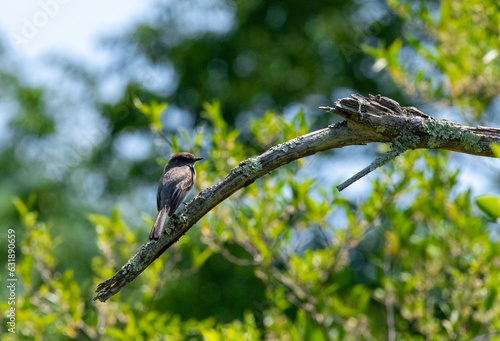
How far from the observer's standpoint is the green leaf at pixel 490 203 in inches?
97.4

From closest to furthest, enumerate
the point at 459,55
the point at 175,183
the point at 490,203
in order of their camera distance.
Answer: the point at 490,203 → the point at 175,183 → the point at 459,55

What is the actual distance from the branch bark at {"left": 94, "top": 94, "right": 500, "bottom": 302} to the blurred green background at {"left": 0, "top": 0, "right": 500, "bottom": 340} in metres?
0.44

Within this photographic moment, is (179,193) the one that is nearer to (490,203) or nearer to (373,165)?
(373,165)

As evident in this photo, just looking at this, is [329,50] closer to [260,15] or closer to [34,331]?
[260,15]

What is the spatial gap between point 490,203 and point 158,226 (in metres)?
1.82

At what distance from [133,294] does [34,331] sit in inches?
207

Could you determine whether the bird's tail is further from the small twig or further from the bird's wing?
the small twig

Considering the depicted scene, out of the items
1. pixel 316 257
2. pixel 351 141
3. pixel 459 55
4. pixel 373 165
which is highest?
pixel 351 141

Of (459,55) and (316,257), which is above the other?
(459,55)

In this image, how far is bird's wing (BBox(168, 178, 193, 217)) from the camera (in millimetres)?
4211

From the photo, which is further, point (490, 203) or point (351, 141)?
point (351, 141)

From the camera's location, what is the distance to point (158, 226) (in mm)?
3545

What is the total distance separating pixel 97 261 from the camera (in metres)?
5.07

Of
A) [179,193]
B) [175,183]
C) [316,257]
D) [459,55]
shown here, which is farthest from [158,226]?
[459,55]
